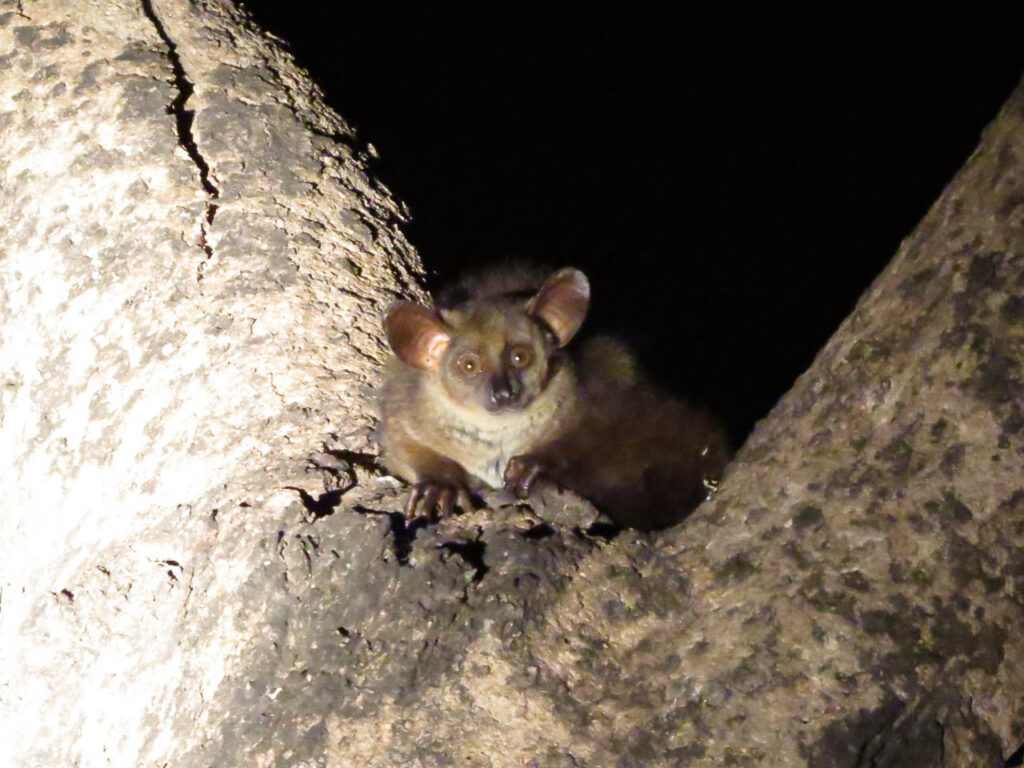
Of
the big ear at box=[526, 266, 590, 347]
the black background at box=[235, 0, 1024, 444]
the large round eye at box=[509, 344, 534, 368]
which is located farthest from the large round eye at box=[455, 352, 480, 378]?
the black background at box=[235, 0, 1024, 444]

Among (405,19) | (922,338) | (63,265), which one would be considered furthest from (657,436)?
(405,19)

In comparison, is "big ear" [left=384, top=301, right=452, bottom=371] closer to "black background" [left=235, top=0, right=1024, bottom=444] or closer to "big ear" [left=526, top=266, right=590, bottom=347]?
"big ear" [left=526, top=266, right=590, bottom=347]

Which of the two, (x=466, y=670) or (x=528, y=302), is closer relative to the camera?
(x=466, y=670)

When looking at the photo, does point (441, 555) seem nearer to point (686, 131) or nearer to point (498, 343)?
point (498, 343)

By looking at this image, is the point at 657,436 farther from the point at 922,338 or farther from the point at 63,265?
the point at 63,265

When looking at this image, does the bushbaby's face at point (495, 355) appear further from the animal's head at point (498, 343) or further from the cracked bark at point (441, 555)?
the cracked bark at point (441, 555)

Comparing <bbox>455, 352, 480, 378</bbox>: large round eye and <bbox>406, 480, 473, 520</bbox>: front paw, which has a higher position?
<bbox>406, 480, 473, 520</bbox>: front paw

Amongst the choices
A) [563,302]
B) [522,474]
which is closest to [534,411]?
[563,302]
